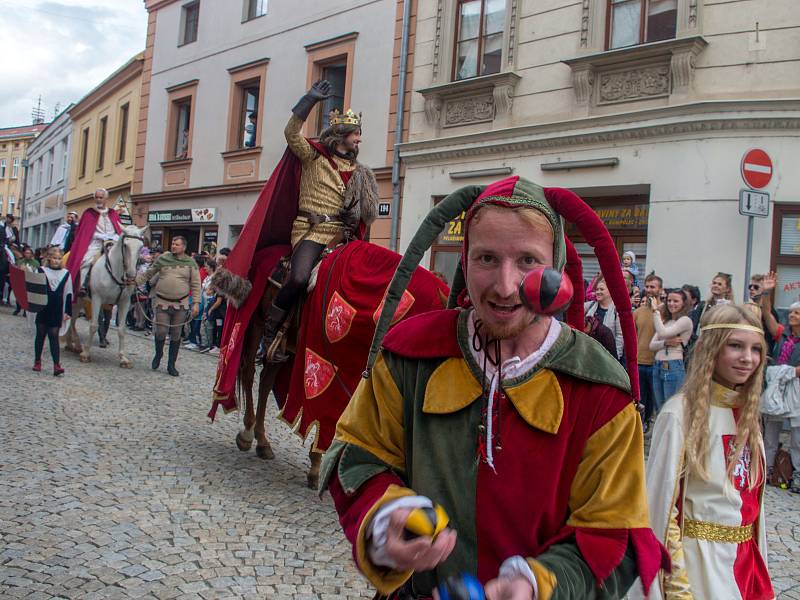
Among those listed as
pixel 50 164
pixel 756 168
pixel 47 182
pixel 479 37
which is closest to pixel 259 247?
pixel 756 168

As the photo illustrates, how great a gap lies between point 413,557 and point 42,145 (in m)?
40.8

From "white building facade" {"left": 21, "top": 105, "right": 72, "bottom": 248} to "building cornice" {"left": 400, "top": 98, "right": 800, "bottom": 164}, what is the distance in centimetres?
2329

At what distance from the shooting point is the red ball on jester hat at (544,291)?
1362 mm

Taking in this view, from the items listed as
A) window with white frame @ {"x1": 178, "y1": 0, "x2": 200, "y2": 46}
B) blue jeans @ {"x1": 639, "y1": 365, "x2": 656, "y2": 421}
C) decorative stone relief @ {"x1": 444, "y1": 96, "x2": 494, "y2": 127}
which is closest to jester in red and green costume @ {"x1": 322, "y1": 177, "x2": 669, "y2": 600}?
blue jeans @ {"x1": 639, "y1": 365, "x2": 656, "y2": 421}

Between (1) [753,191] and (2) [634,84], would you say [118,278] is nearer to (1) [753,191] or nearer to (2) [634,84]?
(2) [634,84]

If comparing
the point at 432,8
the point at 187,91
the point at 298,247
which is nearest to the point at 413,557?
the point at 298,247

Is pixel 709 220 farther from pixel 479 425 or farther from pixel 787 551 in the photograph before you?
pixel 479 425

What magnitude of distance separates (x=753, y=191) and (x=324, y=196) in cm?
508

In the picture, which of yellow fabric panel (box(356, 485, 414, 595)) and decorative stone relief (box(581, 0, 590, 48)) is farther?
decorative stone relief (box(581, 0, 590, 48))

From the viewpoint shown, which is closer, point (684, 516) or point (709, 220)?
point (684, 516)

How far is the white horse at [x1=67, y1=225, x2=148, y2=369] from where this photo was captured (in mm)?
10117

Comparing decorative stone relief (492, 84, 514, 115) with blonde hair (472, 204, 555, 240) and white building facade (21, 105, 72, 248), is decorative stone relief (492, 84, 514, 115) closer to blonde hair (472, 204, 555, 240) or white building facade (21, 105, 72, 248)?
blonde hair (472, 204, 555, 240)

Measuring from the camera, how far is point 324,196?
507 centimetres

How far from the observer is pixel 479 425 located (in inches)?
59.3
